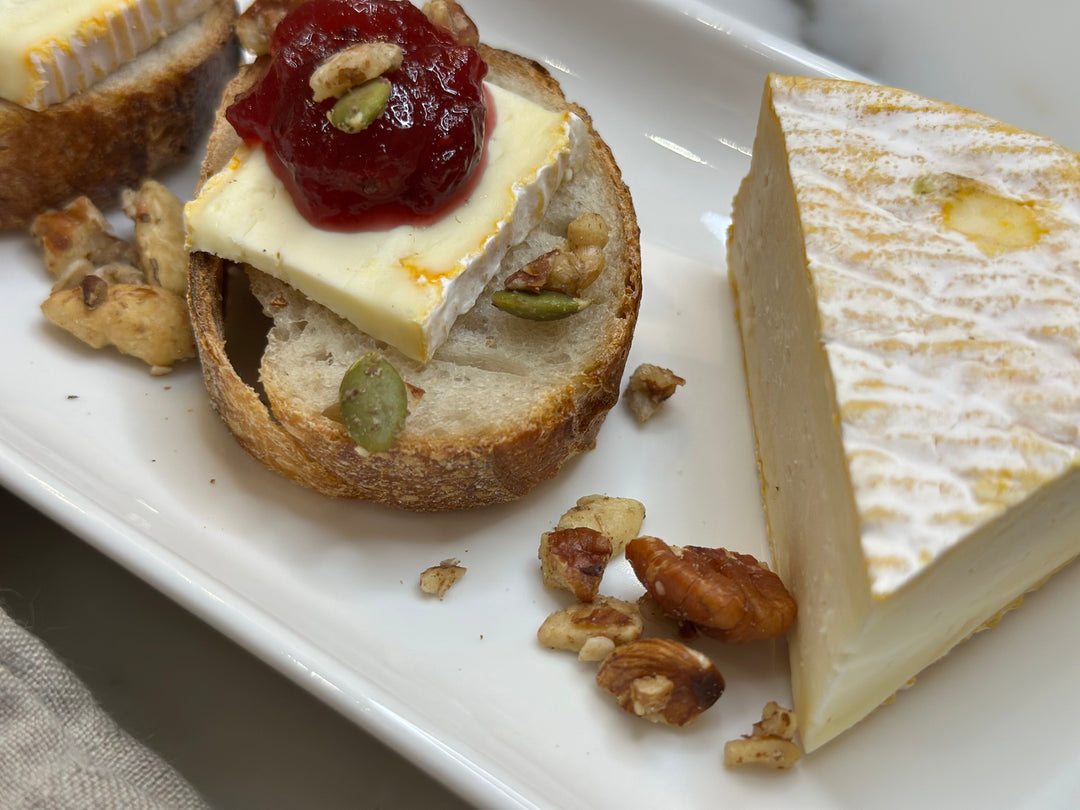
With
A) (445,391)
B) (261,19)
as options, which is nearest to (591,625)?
(445,391)

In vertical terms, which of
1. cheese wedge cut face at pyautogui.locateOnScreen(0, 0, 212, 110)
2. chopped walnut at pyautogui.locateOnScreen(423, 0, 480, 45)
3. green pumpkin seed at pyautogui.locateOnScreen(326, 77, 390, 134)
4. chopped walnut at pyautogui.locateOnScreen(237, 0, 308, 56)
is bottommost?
cheese wedge cut face at pyautogui.locateOnScreen(0, 0, 212, 110)

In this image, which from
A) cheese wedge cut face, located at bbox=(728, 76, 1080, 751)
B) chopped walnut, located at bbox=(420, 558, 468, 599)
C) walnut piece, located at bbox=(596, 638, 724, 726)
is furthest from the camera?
chopped walnut, located at bbox=(420, 558, 468, 599)

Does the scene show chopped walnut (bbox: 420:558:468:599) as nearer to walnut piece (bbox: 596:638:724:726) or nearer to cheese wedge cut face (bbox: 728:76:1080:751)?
walnut piece (bbox: 596:638:724:726)

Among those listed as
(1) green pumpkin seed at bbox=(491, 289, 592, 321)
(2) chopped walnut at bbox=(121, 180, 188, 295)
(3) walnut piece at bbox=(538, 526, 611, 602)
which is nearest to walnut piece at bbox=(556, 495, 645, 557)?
(3) walnut piece at bbox=(538, 526, 611, 602)

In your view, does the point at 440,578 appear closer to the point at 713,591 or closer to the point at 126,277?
the point at 713,591

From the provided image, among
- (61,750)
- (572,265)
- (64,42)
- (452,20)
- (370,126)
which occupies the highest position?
(452,20)

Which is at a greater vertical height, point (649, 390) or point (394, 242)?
point (394, 242)

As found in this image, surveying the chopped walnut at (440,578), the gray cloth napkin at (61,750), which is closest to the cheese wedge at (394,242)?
the chopped walnut at (440,578)
